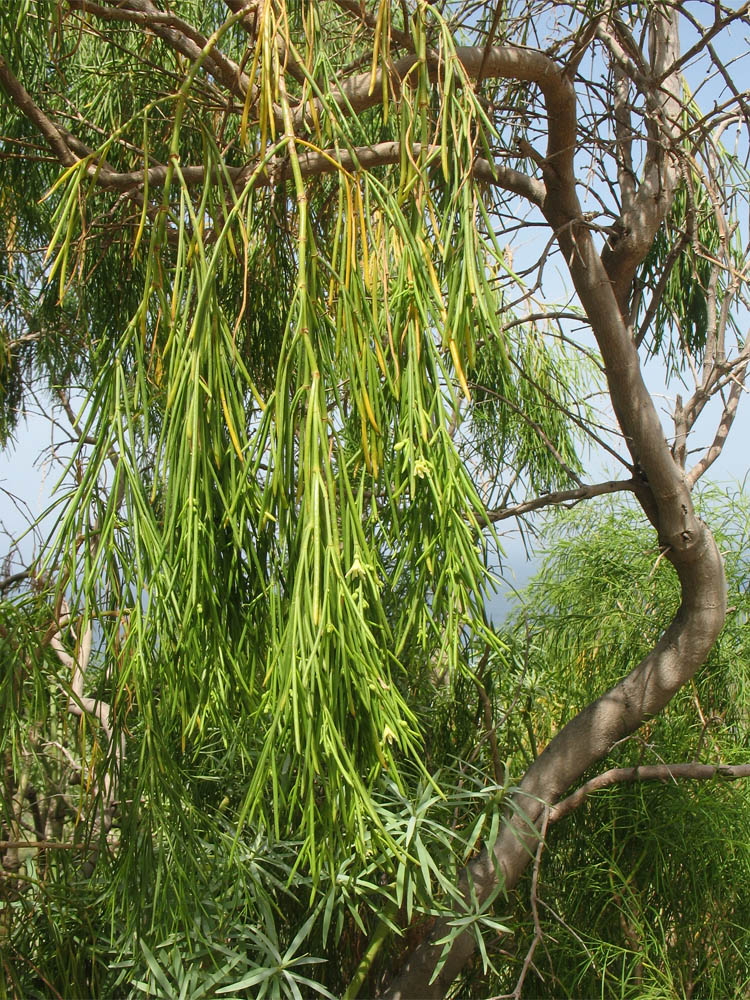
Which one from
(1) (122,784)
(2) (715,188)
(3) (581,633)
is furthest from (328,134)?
(3) (581,633)

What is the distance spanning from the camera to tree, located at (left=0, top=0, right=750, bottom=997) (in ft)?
1.97

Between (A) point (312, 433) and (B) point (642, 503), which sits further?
(B) point (642, 503)

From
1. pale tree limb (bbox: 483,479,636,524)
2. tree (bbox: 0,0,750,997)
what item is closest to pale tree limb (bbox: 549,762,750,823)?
tree (bbox: 0,0,750,997)

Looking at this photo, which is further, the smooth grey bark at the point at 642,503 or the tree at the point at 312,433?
the smooth grey bark at the point at 642,503

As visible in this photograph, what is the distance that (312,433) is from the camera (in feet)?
1.88

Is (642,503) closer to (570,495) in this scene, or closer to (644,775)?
(570,495)

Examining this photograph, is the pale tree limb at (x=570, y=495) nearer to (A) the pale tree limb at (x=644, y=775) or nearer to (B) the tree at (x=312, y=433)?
(B) the tree at (x=312, y=433)

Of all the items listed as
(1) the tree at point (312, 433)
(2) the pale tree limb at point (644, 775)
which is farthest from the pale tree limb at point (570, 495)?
(2) the pale tree limb at point (644, 775)

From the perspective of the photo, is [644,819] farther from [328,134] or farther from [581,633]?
[328,134]

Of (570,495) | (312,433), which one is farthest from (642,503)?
(312,433)

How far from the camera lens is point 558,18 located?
1330 millimetres

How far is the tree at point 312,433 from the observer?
599mm

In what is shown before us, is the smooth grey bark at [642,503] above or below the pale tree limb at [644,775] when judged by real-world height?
above

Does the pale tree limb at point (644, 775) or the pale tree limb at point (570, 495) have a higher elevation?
the pale tree limb at point (570, 495)
